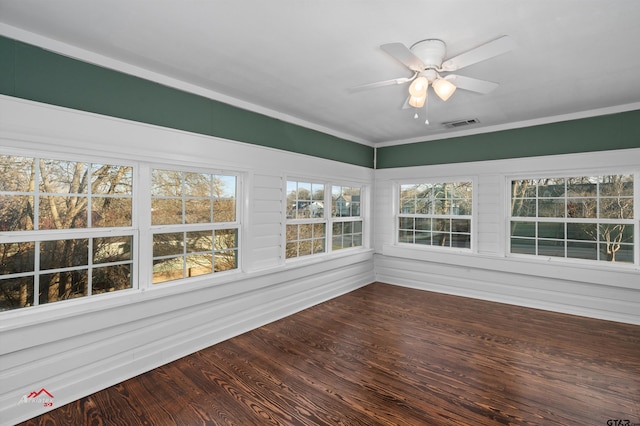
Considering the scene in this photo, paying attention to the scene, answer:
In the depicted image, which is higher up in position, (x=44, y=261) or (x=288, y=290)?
(x=44, y=261)

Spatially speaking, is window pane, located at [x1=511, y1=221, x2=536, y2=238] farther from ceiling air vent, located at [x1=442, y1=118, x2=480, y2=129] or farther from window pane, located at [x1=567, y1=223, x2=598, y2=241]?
ceiling air vent, located at [x1=442, y1=118, x2=480, y2=129]

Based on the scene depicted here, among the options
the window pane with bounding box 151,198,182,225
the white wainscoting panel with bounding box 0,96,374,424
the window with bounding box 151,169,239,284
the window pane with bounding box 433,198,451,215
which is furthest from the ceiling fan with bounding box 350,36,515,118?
the window pane with bounding box 433,198,451,215

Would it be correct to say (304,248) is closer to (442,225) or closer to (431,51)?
(442,225)

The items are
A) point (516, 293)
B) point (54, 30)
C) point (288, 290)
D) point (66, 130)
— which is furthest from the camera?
point (516, 293)

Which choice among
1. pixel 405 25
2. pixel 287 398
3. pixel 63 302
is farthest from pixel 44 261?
pixel 405 25

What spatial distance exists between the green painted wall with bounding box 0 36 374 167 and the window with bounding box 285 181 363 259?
0.77 metres

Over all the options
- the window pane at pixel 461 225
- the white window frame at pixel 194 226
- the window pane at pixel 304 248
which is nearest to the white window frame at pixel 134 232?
the white window frame at pixel 194 226

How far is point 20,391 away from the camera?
2.04 meters

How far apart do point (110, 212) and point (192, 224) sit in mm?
711

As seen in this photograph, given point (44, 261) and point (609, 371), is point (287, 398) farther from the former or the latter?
point (609, 371)

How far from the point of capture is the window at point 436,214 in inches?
192

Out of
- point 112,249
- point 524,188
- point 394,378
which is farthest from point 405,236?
point 112,249

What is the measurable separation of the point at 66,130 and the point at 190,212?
1.17 m

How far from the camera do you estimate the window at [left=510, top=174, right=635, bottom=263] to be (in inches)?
150
